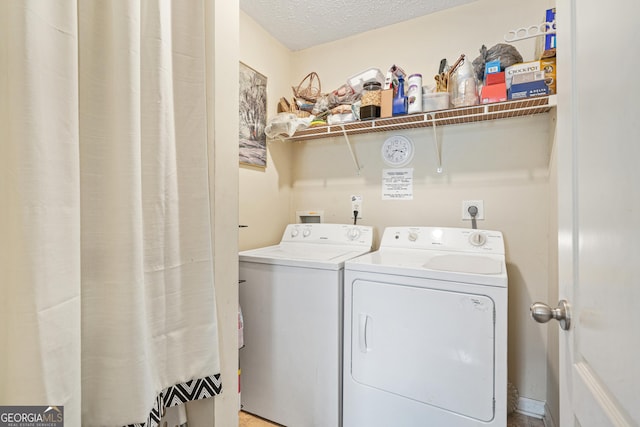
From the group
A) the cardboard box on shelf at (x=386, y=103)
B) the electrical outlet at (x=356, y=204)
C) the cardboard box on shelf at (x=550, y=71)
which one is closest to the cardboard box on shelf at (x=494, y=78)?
the cardboard box on shelf at (x=550, y=71)

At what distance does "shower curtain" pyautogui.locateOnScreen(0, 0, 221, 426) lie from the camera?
51 centimetres

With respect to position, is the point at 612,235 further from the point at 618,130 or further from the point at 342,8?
the point at 342,8

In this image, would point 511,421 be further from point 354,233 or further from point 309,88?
point 309,88

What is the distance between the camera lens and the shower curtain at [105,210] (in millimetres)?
511

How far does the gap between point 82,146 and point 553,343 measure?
2179mm

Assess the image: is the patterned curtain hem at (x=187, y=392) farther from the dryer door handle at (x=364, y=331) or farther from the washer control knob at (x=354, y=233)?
Result: the washer control knob at (x=354, y=233)

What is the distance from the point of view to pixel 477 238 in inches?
67.1

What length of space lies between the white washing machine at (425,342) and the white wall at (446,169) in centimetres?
42

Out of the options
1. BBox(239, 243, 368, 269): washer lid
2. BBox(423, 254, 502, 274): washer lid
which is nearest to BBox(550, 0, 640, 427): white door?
BBox(423, 254, 502, 274): washer lid

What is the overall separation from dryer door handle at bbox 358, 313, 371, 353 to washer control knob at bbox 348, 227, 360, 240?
703 mm

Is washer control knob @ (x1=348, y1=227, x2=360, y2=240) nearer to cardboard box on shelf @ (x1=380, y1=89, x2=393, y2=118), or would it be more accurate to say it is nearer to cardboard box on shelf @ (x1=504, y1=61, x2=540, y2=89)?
cardboard box on shelf @ (x1=380, y1=89, x2=393, y2=118)

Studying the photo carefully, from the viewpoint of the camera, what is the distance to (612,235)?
0.44m

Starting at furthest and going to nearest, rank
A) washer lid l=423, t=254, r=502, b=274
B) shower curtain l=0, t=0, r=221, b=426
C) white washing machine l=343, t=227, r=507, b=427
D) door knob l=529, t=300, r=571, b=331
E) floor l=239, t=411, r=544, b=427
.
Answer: floor l=239, t=411, r=544, b=427 → washer lid l=423, t=254, r=502, b=274 → white washing machine l=343, t=227, r=507, b=427 → door knob l=529, t=300, r=571, b=331 → shower curtain l=0, t=0, r=221, b=426

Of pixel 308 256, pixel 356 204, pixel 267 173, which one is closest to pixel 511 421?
pixel 308 256
